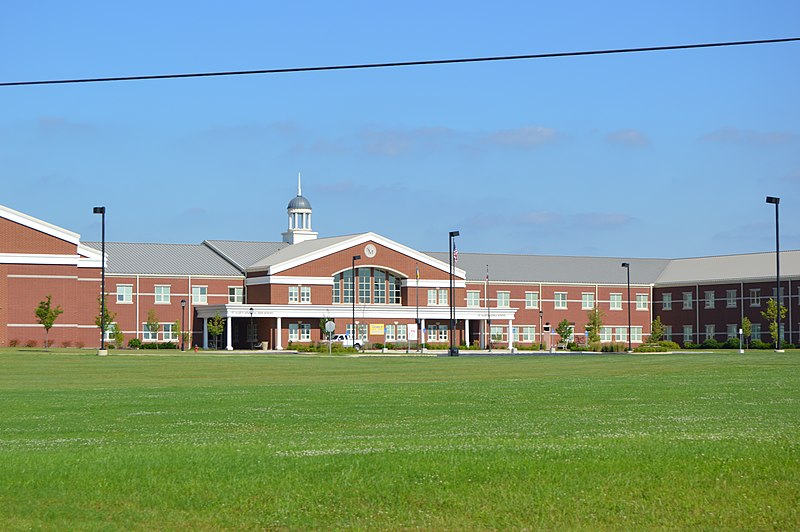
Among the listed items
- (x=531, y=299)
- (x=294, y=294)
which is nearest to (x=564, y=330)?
(x=531, y=299)

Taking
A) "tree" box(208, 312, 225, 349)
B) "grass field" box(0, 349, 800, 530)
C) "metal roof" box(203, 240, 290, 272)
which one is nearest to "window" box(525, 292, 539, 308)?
"metal roof" box(203, 240, 290, 272)

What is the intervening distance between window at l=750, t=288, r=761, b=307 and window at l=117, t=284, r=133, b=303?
58525mm

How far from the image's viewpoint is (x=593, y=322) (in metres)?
112

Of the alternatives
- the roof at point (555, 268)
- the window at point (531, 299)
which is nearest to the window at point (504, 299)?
the roof at point (555, 268)

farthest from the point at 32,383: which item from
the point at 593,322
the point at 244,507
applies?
the point at 593,322

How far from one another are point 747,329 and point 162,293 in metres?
54.4

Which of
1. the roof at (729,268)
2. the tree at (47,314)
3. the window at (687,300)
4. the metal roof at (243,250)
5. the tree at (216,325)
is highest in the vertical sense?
the metal roof at (243,250)

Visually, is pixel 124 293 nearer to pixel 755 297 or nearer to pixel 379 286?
pixel 379 286

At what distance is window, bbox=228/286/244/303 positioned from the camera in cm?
10438

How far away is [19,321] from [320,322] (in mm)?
26475

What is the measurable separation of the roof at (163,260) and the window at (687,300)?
46.7 metres

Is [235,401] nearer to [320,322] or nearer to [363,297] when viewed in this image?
[320,322]

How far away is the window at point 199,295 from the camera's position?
4023 inches

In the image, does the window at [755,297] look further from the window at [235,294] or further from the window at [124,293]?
the window at [124,293]
